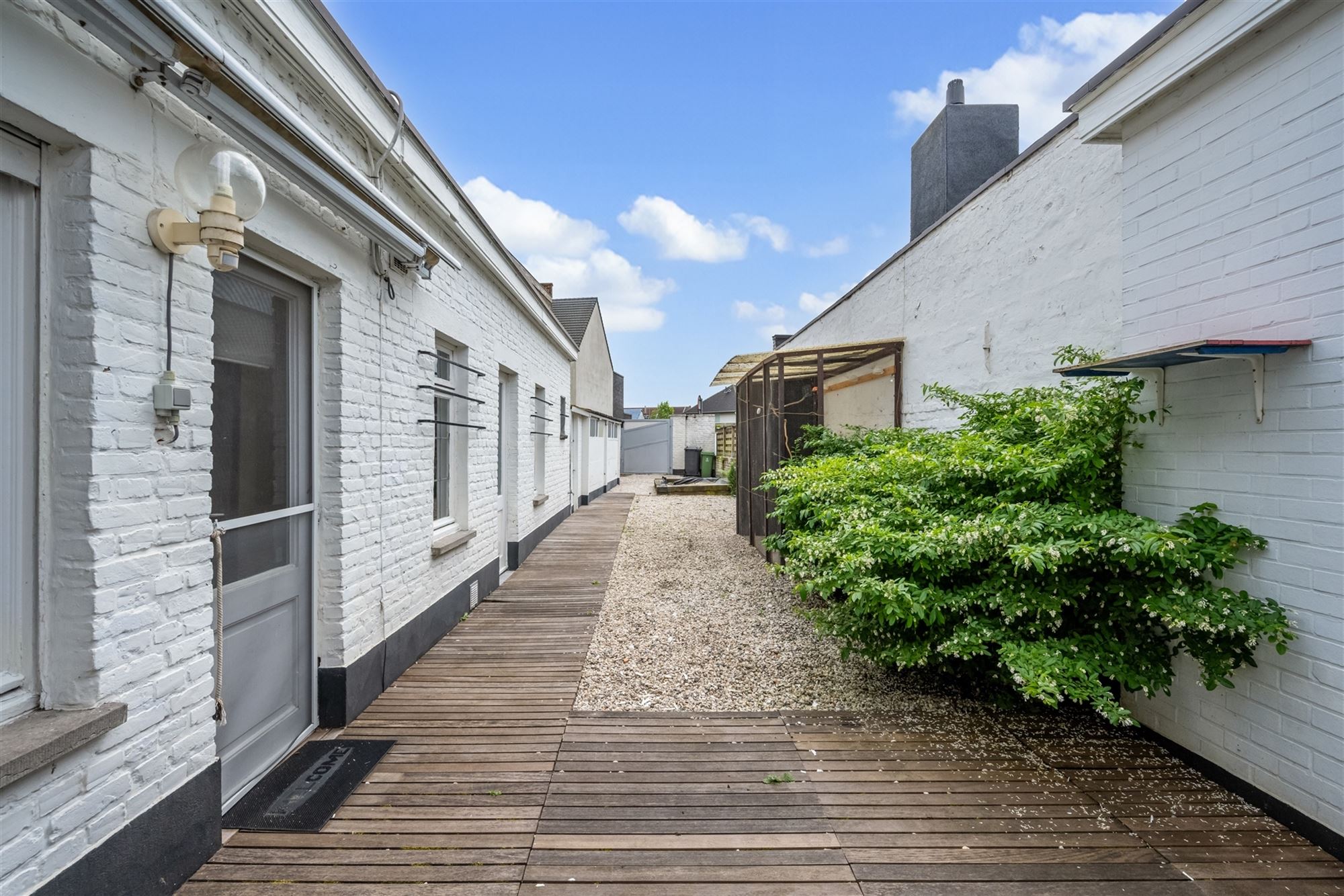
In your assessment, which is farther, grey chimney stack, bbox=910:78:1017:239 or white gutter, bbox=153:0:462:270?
grey chimney stack, bbox=910:78:1017:239

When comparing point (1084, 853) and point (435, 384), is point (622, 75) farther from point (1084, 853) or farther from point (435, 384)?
point (1084, 853)

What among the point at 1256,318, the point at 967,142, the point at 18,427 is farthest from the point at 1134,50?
the point at 18,427

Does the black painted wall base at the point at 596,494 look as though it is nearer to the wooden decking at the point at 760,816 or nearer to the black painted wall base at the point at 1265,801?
the wooden decking at the point at 760,816

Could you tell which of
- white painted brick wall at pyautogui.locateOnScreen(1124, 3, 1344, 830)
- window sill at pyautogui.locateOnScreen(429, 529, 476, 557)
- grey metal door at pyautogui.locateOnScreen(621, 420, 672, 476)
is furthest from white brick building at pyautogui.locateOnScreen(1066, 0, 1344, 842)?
grey metal door at pyautogui.locateOnScreen(621, 420, 672, 476)

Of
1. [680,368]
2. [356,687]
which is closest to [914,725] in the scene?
[356,687]

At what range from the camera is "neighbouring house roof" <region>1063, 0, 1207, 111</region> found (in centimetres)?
242

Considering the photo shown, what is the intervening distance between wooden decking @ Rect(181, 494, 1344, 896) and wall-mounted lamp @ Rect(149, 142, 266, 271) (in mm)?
2121

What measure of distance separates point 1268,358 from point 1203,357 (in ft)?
0.63

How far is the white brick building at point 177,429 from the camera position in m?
1.56

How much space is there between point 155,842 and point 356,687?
1313 mm

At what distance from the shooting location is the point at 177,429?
1928 mm

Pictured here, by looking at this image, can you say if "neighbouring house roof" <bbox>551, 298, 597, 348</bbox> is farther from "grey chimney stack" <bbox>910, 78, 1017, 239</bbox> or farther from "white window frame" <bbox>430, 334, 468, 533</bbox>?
"grey chimney stack" <bbox>910, 78, 1017, 239</bbox>

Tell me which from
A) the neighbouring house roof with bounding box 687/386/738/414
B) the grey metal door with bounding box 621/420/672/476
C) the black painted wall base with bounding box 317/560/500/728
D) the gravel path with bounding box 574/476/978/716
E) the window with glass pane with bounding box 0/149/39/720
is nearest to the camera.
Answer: the window with glass pane with bounding box 0/149/39/720

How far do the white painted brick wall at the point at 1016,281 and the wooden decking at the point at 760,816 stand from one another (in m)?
2.33
